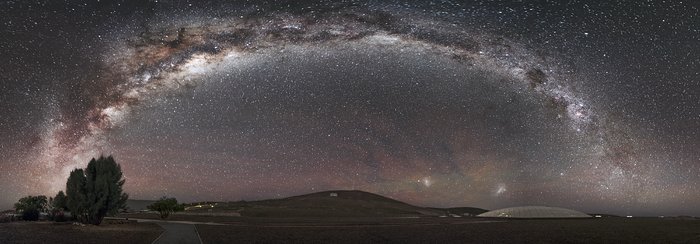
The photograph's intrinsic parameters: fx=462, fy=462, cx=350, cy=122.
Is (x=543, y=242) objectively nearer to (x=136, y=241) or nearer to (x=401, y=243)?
(x=401, y=243)

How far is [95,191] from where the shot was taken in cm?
5744

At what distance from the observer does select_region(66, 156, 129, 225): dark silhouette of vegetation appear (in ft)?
186

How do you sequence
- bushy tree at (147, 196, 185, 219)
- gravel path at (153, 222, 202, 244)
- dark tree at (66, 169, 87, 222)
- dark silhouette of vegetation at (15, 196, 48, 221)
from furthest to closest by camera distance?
bushy tree at (147, 196, 185, 219) → dark silhouette of vegetation at (15, 196, 48, 221) → dark tree at (66, 169, 87, 222) → gravel path at (153, 222, 202, 244)

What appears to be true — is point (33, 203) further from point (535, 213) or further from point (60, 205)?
point (535, 213)

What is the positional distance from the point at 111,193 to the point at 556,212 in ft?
382

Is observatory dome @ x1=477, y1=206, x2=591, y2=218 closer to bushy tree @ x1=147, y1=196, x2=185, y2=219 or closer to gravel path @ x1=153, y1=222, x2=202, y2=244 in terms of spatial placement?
bushy tree @ x1=147, y1=196, x2=185, y2=219

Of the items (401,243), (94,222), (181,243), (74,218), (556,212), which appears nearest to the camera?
(181,243)

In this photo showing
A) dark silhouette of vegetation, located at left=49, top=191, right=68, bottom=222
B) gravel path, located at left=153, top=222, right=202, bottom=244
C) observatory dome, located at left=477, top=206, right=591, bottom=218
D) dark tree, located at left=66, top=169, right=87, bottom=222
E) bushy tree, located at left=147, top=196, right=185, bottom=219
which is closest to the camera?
gravel path, located at left=153, top=222, right=202, bottom=244

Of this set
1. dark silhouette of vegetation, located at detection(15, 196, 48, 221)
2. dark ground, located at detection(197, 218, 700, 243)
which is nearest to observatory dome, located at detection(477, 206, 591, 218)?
dark ground, located at detection(197, 218, 700, 243)

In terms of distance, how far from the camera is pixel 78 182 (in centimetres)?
5759

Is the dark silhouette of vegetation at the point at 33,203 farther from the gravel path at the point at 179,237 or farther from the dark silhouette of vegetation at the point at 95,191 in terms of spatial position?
the gravel path at the point at 179,237

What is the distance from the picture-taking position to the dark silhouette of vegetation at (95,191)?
56.7 metres

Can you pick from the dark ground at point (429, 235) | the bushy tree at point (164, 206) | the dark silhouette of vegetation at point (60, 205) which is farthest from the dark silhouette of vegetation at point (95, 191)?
the bushy tree at point (164, 206)

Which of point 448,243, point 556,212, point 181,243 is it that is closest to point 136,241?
point 181,243
